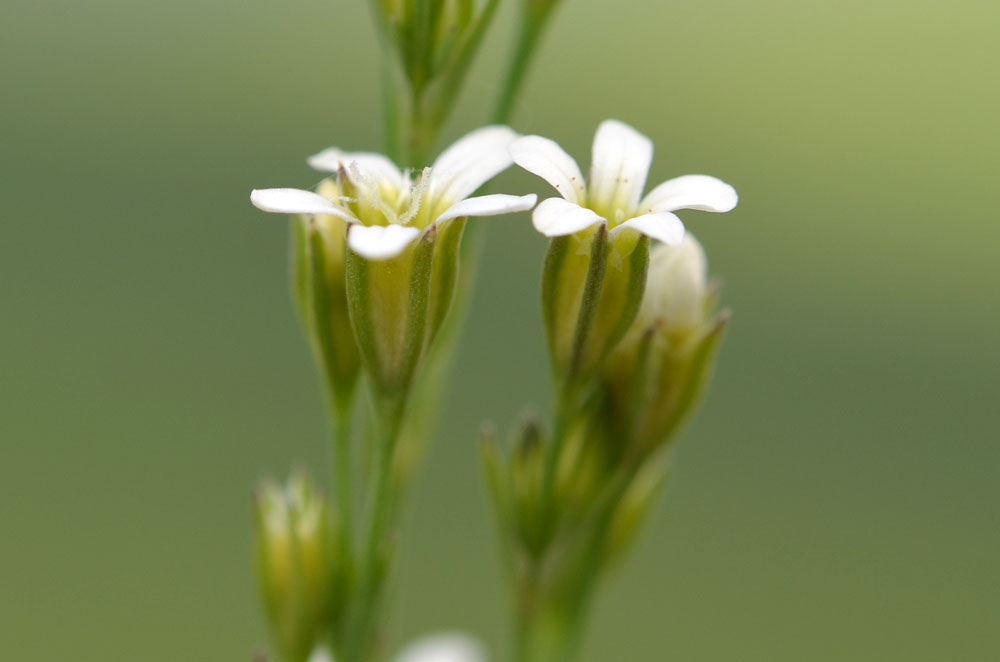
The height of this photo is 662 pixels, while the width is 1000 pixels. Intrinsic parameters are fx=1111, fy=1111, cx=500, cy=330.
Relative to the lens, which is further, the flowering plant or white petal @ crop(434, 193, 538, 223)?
the flowering plant

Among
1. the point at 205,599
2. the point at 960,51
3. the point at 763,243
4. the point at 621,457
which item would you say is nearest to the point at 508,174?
the point at 763,243

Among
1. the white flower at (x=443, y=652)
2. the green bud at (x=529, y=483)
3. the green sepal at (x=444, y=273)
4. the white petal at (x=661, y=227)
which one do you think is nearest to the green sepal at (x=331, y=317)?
the green sepal at (x=444, y=273)

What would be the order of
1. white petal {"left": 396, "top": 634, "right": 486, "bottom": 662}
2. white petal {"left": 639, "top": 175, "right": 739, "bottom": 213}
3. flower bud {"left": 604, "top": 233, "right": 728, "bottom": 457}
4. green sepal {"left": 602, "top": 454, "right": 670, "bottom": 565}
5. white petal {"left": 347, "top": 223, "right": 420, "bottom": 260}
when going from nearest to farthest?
white petal {"left": 347, "top": 223, "right": 420, "bottom": 260}
white petal {"left": 639, "top": 175, "right": 739, "bottom": 213}
flower bud {"left": 604, "top": 233, "right": 728, "bottom": 457}
green sepal {"left": 602, "top": 454, "right": 670, "bottom": 565}
white petal {"left": 396, "top": 634, "right": 486, "bottom": 662}

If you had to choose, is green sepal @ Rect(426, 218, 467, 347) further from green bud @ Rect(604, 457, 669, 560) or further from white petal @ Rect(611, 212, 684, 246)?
green bud @ Rect(604, 457, 669, 560)

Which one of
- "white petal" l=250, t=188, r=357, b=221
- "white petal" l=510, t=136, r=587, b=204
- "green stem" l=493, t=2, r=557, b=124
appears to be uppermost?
"green stem" l=493, t=2, r=557, b=124

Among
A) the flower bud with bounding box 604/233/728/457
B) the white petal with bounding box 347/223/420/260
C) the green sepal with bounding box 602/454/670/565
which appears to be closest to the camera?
the white petal with bounding box 347/223/420/260

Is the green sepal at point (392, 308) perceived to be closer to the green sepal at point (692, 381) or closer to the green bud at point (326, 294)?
the green bud at point (326, 294)

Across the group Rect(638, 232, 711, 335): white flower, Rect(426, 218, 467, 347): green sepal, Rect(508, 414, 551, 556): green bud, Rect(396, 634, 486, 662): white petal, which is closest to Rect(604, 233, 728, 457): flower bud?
Rect(638, 232, 711, 335): white flower
